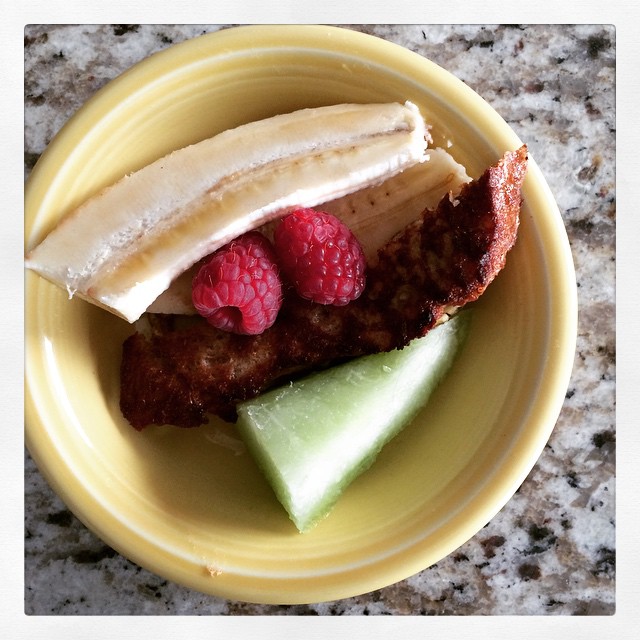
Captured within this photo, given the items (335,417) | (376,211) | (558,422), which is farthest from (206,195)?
(558,422)

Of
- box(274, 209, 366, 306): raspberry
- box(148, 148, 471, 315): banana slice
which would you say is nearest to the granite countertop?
box(148, 148, 471, 315): banana slice

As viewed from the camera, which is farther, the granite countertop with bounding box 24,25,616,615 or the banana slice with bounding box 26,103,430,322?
the granite countertop with bounding box 24,25,616,615

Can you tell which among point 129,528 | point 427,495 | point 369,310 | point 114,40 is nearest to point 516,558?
point 427,495

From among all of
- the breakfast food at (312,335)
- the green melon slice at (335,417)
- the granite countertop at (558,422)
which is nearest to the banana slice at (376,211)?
the breakfast food at (312,335)

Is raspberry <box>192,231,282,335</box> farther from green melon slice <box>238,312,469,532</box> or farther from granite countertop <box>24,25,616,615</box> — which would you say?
granite countertop <box>24,25,616,615</box>

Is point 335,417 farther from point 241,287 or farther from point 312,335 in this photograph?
point 241,287

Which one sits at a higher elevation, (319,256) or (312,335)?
(319,256)
